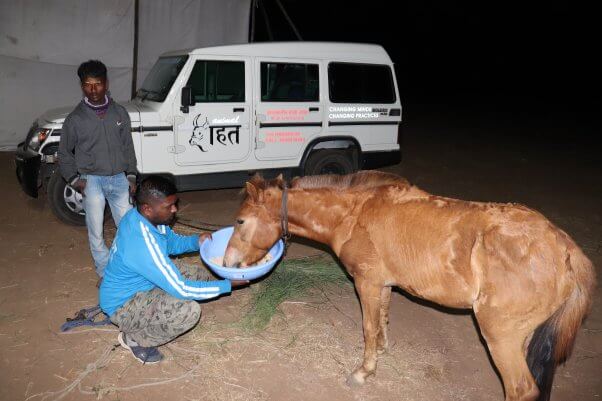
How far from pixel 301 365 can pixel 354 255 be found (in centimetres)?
106

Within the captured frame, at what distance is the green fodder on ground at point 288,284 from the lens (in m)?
4.21

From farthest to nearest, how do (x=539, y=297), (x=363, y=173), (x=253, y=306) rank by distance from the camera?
(x=253, y=306)
(x=363, y=173)
(x=539, y=297)

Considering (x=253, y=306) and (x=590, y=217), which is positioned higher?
(x=590, y=217)

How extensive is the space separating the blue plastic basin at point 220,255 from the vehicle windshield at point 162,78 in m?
3.05

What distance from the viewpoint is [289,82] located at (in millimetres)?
7090

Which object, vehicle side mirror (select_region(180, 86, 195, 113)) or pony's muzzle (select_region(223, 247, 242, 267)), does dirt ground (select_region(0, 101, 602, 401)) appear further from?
vehicle side mirror (select_region(180, 86, 195, 113))

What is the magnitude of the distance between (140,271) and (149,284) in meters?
0.33

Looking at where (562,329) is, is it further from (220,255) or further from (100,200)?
(100,200)

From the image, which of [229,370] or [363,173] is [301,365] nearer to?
[229,370]

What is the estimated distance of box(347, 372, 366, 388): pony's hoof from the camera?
11.3 ft

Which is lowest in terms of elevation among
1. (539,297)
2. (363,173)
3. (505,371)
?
(505,371)

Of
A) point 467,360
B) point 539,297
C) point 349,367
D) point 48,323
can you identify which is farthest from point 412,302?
point 48,323

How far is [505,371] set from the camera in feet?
9.38

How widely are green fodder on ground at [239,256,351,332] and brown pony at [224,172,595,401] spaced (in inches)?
34.8
